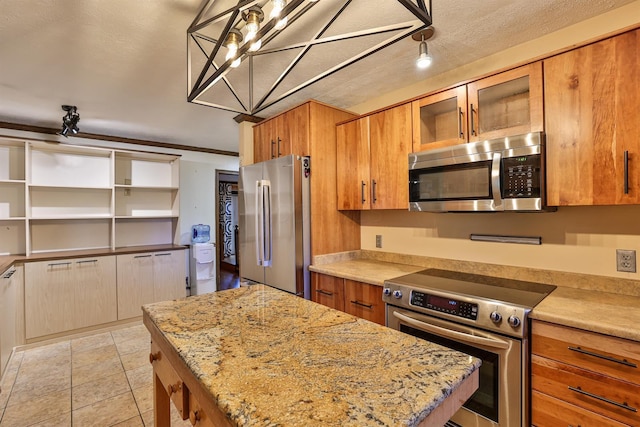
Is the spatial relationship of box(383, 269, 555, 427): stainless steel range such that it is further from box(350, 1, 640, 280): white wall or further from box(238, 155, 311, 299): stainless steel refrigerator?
box(238, 155, 311, 299): stainless steel refrigerator

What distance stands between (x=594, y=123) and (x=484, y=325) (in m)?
1.17

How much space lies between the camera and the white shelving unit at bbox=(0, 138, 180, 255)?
3.42 m

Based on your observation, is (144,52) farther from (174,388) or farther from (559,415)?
(559,415)

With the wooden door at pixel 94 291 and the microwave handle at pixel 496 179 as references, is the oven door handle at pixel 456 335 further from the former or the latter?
the wooden door at pixel 94 291

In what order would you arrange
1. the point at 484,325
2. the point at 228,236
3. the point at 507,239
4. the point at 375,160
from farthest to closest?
the point at 228,236 → the point at 375,160 → the point at 507,239 → the point at 484,325

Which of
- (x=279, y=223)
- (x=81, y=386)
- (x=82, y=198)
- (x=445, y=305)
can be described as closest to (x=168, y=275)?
(x=82, y=198)

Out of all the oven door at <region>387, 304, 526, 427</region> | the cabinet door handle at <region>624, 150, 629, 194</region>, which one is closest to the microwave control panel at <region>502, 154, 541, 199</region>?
the cabinet door handle at <region>624, 150, 629, 194</region>

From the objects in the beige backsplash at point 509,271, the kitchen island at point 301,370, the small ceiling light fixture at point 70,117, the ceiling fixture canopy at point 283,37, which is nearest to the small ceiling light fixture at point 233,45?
the ceiling fixture canopy at point 283,37

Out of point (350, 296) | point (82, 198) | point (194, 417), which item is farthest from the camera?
point (82, 198)

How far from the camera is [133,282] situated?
146 inches

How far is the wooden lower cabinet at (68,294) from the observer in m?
3.15

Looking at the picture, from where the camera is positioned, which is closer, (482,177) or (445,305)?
(445,305)

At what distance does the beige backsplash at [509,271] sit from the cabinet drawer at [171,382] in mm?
1477

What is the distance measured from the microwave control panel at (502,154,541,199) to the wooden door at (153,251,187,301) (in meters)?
3.80
